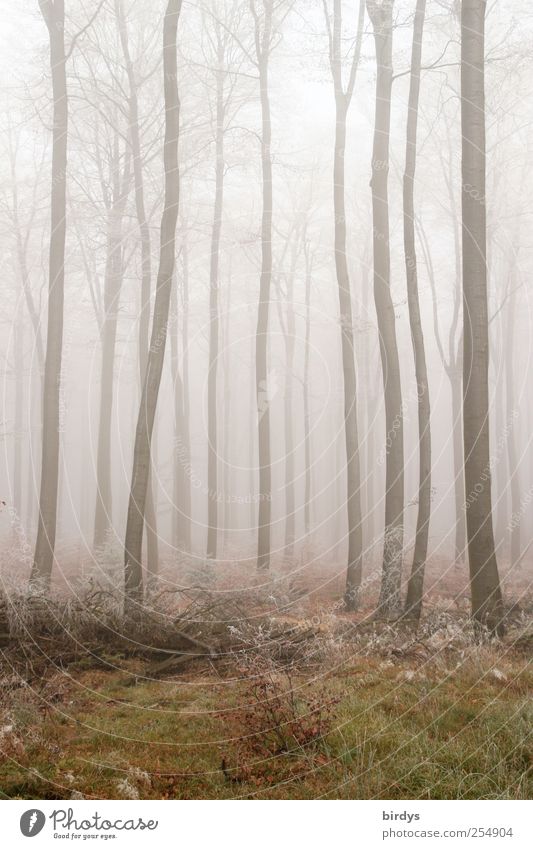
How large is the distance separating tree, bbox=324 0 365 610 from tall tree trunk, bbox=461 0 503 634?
3.70m

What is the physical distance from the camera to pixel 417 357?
9602 mm

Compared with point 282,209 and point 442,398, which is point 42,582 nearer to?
point 282,209

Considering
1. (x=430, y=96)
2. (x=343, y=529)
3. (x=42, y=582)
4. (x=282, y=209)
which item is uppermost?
(x=430, y=96)

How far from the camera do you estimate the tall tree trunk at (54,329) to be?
1047 cm

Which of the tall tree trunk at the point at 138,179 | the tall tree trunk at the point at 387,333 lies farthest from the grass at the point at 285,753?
the tall tree trunk at the point at 138,179

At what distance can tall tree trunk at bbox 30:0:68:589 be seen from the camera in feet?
34.3

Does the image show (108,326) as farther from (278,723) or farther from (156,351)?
(278,723)

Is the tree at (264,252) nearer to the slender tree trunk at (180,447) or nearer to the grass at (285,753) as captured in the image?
the slender tree trunk at (180,447)

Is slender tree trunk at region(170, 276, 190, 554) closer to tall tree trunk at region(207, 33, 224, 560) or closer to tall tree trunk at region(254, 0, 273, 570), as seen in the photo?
tall tree trunk at region(207, 33, 224, 560)

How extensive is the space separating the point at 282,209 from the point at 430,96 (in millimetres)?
6891

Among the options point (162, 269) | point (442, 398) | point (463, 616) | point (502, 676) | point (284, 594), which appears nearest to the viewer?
point (502, 676)

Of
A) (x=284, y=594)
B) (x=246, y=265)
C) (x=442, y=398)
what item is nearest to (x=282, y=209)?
(x=246, y=265)

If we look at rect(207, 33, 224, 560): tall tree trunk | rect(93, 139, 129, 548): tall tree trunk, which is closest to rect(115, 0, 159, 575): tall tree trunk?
rect(93, 139, 129, 548): tall tree trunk
